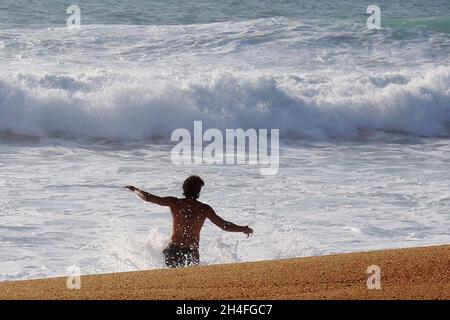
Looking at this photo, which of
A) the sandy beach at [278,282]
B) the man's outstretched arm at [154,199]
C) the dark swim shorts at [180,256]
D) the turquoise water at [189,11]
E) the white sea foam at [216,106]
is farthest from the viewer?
the turquoise water at [189,11]

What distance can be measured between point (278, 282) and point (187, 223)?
2205 mm

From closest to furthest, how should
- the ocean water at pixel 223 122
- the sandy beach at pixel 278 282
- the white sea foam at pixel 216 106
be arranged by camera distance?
1. the sandy beach at pixel 278 282
2. the ocean water at pixel 223 122
3. the white sea foam at pixel 216 106

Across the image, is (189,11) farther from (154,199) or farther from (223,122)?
(154,199)

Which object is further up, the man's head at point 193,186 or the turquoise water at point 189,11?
the turquoise water at point 189,11

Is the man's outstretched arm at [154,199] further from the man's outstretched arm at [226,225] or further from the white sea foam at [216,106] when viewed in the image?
the white sea foam at [216,106]

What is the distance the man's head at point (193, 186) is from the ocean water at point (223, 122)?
0.61 meters

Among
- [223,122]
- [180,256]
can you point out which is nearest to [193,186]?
[180,256]

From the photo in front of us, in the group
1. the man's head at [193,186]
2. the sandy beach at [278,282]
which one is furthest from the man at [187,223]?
the sandy beach at [278,282]

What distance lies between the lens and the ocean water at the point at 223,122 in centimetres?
951

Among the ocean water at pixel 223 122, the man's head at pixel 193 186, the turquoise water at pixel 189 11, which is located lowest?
the ocean water at pixel 223 122

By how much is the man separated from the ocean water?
237mm

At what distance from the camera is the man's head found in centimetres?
778

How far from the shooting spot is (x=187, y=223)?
7.87 meters

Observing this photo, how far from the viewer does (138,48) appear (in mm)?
21125
